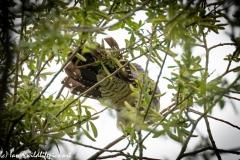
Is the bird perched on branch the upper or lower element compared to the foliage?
upper

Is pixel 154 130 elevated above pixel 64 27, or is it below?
below

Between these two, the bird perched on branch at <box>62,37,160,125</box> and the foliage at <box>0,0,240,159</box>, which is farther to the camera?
the bird perched on branch at <box>62,37,160,125</box>

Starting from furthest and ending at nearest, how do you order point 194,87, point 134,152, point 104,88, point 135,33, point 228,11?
point 104,88 < point 135,33 < point 134,152 < point 194,87 < point 228,11

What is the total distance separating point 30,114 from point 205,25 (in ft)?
2.68

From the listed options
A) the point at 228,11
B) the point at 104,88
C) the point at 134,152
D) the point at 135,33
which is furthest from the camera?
the point at 104,88

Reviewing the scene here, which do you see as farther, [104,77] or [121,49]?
[104,77]

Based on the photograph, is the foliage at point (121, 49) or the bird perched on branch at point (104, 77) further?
the bird perched on branch at point (104, 77)

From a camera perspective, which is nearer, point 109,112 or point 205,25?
point 205,25

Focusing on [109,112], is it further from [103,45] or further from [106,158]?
[103,45]

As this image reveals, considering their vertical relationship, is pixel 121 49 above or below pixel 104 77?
below

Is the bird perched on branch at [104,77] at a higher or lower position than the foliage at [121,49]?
higher

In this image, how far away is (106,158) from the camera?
1296 millimetres

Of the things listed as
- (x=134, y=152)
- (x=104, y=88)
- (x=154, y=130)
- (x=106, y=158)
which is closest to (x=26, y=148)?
(x=106, y=158)

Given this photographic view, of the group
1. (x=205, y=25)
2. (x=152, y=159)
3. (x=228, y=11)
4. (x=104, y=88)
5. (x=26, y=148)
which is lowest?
(x=152, y=159)
